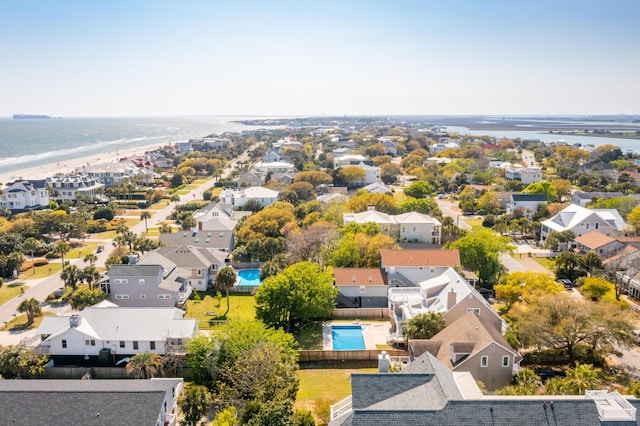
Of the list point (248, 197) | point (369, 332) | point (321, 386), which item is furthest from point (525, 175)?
point (321, 386)

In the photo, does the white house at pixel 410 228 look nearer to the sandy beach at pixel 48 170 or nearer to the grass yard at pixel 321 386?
the grass yard at pixel 321 386

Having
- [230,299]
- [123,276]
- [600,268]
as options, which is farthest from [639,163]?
[123,276]

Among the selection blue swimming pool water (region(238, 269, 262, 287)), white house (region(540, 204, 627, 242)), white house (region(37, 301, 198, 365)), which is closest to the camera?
white house (region(37, 301, 198, 365))

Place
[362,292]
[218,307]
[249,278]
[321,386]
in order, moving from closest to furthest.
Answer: [321,386] → [218,307] → [362,292] → [249,278]

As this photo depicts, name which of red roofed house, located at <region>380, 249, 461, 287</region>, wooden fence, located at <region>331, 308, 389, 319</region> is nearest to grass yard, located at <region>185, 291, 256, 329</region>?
wooden fence, located at <region>331, 308, 389, 319</region>

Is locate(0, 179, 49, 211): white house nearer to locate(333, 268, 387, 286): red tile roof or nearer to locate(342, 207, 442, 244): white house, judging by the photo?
locate(342, 207, 442, 244): white house

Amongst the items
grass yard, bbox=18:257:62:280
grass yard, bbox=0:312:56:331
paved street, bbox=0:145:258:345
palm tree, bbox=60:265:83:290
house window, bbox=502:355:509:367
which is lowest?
grass yard, bbox=18:257:62:280

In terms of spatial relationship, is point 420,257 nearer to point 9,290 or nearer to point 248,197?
point 9,290
